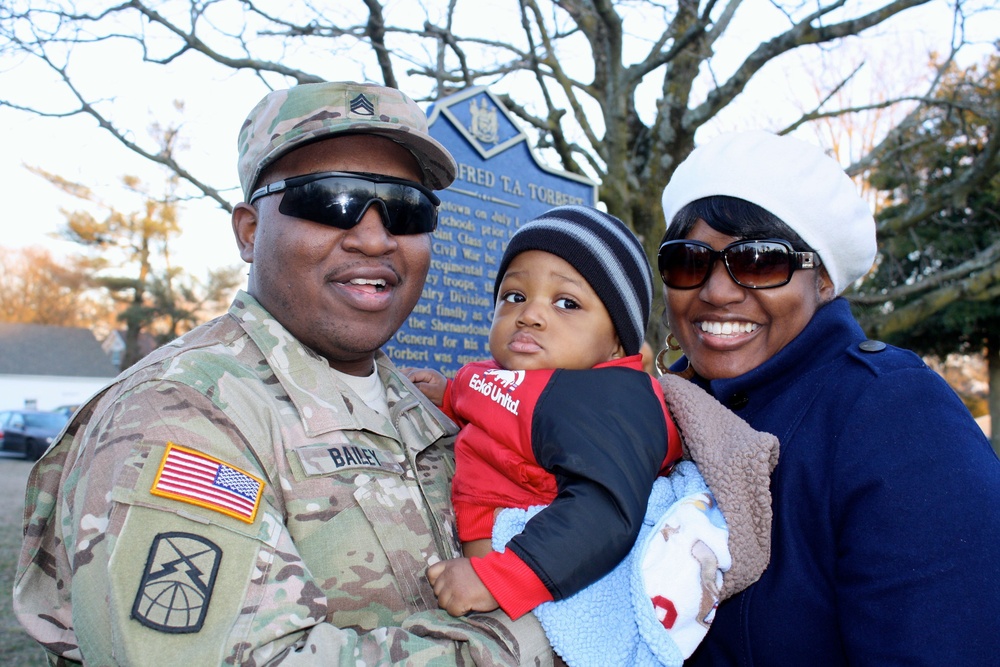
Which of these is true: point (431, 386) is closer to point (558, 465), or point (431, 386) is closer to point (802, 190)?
point (558, 465)

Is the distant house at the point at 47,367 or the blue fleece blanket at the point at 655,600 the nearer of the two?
the blue fleece blanket at the point at 655,600

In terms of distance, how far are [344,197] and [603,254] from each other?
2.66 ft

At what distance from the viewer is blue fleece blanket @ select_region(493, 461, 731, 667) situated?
1.70 metres

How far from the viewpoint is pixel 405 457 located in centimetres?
218

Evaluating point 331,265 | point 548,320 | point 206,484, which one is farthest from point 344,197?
point 206,484

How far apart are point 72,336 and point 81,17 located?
158ft

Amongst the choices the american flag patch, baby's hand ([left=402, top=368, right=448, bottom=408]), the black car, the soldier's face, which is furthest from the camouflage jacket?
the black car

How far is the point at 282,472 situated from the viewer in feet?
5.93

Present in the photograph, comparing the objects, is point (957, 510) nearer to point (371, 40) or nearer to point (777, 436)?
point (777, 436)

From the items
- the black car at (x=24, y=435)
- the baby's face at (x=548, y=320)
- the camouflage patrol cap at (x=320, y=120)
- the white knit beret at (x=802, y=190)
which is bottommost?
the black car at (x=24, y=435)

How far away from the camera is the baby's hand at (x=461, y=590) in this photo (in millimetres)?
1717

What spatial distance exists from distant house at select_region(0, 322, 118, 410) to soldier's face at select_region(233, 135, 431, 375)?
153 feet

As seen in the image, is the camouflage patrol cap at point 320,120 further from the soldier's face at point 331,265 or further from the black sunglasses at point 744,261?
the black sunglasses at point 744,261

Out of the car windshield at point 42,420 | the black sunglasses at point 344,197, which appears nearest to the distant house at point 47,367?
the car windshield at point 42,420
